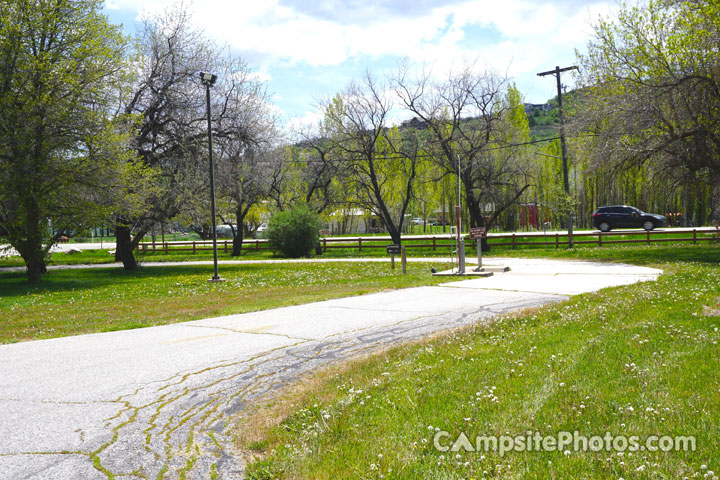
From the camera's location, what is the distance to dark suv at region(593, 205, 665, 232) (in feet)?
140

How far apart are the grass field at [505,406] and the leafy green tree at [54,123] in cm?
1833

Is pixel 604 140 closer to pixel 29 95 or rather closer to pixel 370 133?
pixel 370 133

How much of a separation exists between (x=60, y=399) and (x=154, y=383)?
936mm

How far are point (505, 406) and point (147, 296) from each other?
48.0 feet

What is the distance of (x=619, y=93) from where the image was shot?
76.9 feet

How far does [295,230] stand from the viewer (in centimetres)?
3594

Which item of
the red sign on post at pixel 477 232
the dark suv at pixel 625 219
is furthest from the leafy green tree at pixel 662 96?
the dark suv at pixel 625 219

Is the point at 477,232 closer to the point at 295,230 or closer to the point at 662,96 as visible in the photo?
the point at 662,96

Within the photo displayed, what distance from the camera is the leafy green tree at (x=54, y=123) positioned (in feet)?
65.6

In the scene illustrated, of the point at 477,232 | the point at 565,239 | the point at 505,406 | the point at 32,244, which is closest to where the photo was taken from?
the point at 505,406

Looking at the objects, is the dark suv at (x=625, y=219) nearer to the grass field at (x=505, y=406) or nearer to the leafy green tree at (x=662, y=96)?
the leafy green tree at (x=662, y=96)

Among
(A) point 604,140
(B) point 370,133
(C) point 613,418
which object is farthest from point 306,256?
(C) point 613,418

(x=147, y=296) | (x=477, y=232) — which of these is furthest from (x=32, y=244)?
(x=477, y=232)

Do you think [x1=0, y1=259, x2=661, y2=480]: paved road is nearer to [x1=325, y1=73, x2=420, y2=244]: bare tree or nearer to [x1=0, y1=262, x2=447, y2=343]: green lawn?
[x1=0, y1=262, x2=447, y2=343]: green lawn
